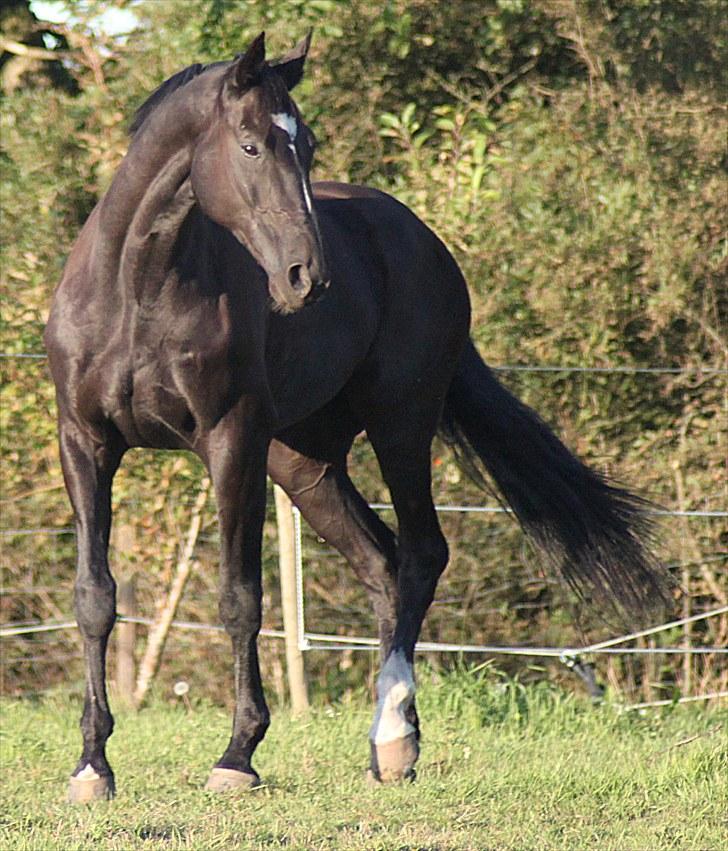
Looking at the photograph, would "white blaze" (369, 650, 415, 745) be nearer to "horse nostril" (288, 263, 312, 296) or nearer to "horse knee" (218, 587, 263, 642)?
"horse knee" (218, 587, 263, 642)

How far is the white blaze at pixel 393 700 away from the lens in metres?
5.22

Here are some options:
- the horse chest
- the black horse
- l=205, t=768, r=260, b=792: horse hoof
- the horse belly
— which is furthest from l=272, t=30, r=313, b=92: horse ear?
l=205, t=768, r=260, b=792: horse hoof

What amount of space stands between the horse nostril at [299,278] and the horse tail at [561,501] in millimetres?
2170

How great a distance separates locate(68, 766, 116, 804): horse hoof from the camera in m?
4.42

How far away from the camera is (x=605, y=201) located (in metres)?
7.23

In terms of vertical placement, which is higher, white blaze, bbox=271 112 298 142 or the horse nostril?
white blaze, bbox=271 112 298 142

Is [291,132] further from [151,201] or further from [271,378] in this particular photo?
[271,378]

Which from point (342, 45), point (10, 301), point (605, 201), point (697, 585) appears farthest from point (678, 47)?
point (10, 301)

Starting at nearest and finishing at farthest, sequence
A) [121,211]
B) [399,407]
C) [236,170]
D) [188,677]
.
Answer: [236,170], [121,211], [399,407], [188,677]

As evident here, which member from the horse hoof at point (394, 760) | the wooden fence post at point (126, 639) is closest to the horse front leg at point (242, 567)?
the horse hoof at point (394, 760)

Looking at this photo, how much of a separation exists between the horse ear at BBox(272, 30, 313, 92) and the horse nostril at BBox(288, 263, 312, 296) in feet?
2.13

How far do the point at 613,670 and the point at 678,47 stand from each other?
321 centimetres

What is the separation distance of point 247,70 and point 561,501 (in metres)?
2.51

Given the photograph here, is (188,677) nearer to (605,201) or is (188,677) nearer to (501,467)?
(501,467)
